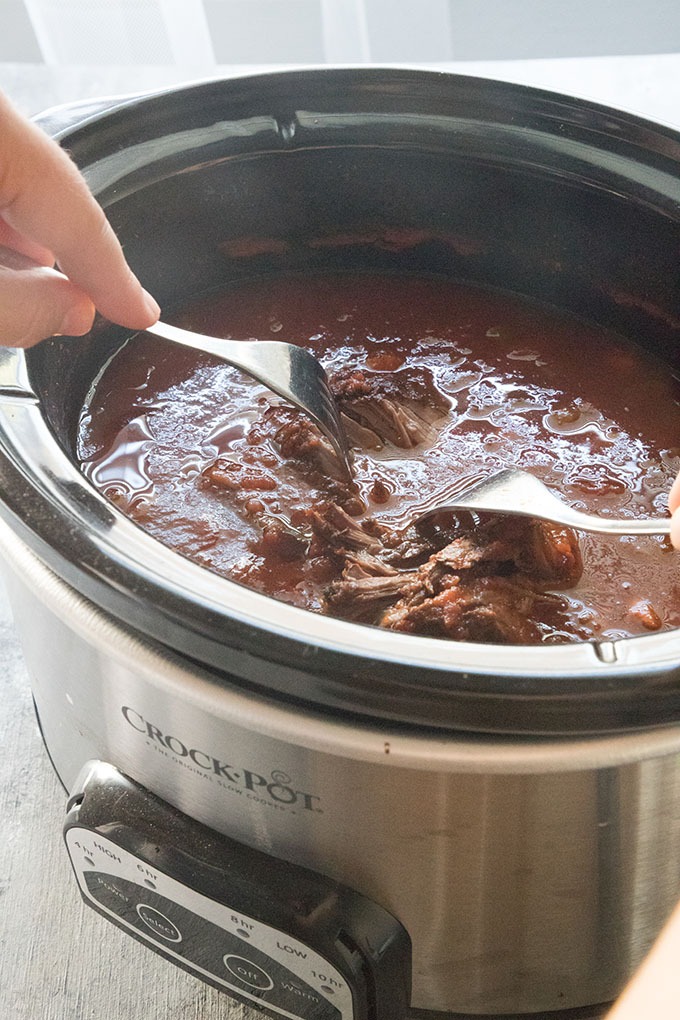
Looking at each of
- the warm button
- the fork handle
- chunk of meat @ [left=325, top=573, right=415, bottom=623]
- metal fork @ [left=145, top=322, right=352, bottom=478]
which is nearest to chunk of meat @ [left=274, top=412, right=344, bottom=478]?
metal fork @ [left=145, top=322, right=352, bottom=478]

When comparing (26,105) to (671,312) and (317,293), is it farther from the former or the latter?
(671,312)

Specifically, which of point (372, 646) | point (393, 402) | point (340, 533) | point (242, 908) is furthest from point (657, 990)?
point (393, 402)

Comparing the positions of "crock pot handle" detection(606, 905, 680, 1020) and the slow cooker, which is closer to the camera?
"crock pot handle" detection(606, 905, 680, 1020)

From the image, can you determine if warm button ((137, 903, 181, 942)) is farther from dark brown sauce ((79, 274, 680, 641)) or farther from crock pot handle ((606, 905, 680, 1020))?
crock pot handle ((606, 905, 680, 1020))

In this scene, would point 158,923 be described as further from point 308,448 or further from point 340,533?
point 308,448

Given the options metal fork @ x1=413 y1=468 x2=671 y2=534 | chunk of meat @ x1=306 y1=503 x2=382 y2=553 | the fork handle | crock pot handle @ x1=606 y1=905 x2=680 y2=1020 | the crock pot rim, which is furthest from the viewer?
chunk of meat @ x1=306 y1=503 x2=382 y2=553

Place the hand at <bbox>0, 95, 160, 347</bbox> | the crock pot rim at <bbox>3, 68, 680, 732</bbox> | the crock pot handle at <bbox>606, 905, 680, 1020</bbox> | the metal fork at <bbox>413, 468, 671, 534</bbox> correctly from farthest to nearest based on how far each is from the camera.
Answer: the metal fork at <bbox>413, 468, 671, 534</bbox>
the hand at <bbox>0, 95, 160, 347</bbox>
the crock pot rim at <bbox>3, 68, 680, 732</bbox>
the crock pot handle at <bbox>606, 905, 680, 1020</bbox>

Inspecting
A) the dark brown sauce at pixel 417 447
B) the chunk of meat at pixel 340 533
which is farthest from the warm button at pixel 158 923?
the chunk of meat at pixel 340 533
